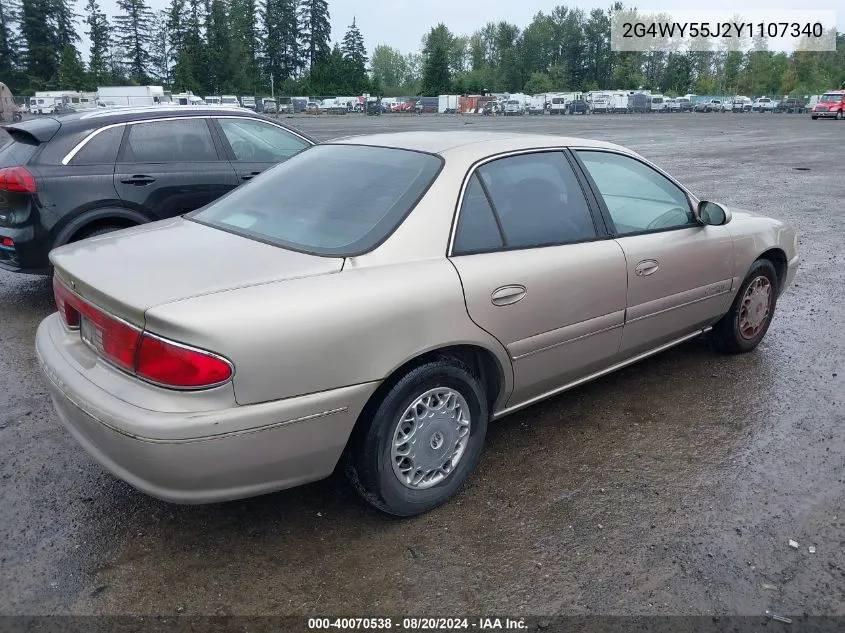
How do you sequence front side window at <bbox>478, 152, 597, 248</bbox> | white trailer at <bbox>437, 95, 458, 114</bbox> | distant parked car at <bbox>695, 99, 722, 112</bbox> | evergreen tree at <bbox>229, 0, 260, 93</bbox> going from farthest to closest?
evergreen tree at <bbox>229, 0, 260, 93</bbox>
white trailer at <bbox>437, 95, 458, 114</bbox>
distant parked car at <bbox>695, 99, 722, 112</bbox>
front side window at <bbox>478, 152, 597, 248</bbox>

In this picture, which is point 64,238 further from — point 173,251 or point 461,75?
point 461,75

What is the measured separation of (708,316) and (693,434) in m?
0.99

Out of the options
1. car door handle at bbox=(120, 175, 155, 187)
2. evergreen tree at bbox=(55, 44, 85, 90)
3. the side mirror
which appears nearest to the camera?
the side mirror

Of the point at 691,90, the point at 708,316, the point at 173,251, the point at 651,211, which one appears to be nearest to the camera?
the point at 173,251

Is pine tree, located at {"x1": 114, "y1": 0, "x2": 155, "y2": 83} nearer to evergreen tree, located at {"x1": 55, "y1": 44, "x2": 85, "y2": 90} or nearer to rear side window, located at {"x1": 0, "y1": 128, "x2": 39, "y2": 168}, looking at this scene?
evergreen tree, located at {"x1": 55, "y1": 44, "x2": 85, "y2": 90}

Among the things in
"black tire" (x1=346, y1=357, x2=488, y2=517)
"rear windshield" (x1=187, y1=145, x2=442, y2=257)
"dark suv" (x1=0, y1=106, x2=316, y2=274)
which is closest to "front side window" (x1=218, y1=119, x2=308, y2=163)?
"dark suv" (x1=0, y1=106, x2=316, y2=274)

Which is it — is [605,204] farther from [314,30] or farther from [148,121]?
[314,30]

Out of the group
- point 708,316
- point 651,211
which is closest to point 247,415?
point 651,211

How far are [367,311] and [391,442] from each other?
0.57m

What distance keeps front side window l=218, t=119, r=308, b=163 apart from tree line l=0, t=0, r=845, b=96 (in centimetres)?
9241

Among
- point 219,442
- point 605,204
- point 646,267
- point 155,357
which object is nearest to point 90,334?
point 155,357

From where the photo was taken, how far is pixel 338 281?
267 cm

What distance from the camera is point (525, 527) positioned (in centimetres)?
299

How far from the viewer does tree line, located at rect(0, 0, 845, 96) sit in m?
93.1
